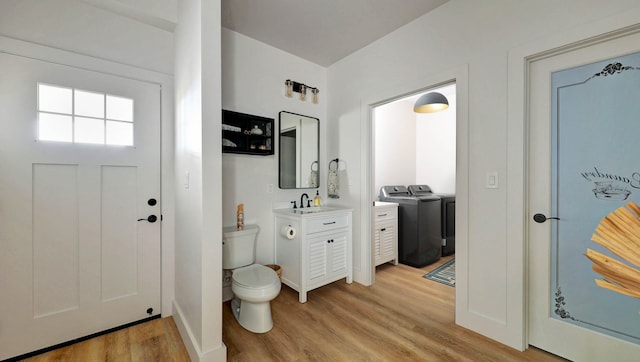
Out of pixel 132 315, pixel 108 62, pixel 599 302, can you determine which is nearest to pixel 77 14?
pixel 108 62

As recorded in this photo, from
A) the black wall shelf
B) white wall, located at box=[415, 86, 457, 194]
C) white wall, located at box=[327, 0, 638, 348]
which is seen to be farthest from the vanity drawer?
white wall, located at box=[415, 86, 457, 194]

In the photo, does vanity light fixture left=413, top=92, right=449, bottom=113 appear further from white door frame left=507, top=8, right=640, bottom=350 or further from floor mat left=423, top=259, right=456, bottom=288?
floor mat left=423, top=259, right=456, bottom=288

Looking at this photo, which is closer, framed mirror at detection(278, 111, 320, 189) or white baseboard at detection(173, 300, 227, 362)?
white baseboard at detection(173, 300, 227, 362)

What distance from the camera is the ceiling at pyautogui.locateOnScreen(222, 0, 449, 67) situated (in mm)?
2141

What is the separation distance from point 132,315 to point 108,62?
6.58 ft

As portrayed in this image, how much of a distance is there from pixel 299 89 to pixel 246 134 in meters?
0.92

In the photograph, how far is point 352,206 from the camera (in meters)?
2.95

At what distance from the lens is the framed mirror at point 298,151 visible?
114 inches

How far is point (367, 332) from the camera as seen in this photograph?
193cm

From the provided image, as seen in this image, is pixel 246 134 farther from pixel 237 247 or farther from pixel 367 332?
pixel 367 332

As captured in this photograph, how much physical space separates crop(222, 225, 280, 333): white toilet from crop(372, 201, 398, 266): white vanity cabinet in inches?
58.5

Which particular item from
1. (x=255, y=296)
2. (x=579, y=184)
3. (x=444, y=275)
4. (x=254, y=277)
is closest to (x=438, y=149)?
(x=444, y=275)

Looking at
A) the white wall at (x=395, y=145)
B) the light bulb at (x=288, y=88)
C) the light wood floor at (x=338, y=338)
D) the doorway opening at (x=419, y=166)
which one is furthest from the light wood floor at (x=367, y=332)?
the light bulb at (x=288, y=88)

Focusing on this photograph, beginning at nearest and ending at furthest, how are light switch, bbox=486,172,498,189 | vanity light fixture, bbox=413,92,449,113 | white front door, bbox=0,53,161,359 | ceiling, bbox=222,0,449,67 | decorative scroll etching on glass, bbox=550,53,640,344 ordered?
1. decorative scroll etching on glass, bbox=550,53,640,344
2. white front door, bbox=0,53,161,359
3. light switch, bbox=486,172,498,189
4. ceiling, bbox=222,0,449,67
5. vanity light fixture, bbox=413,92,449,113
